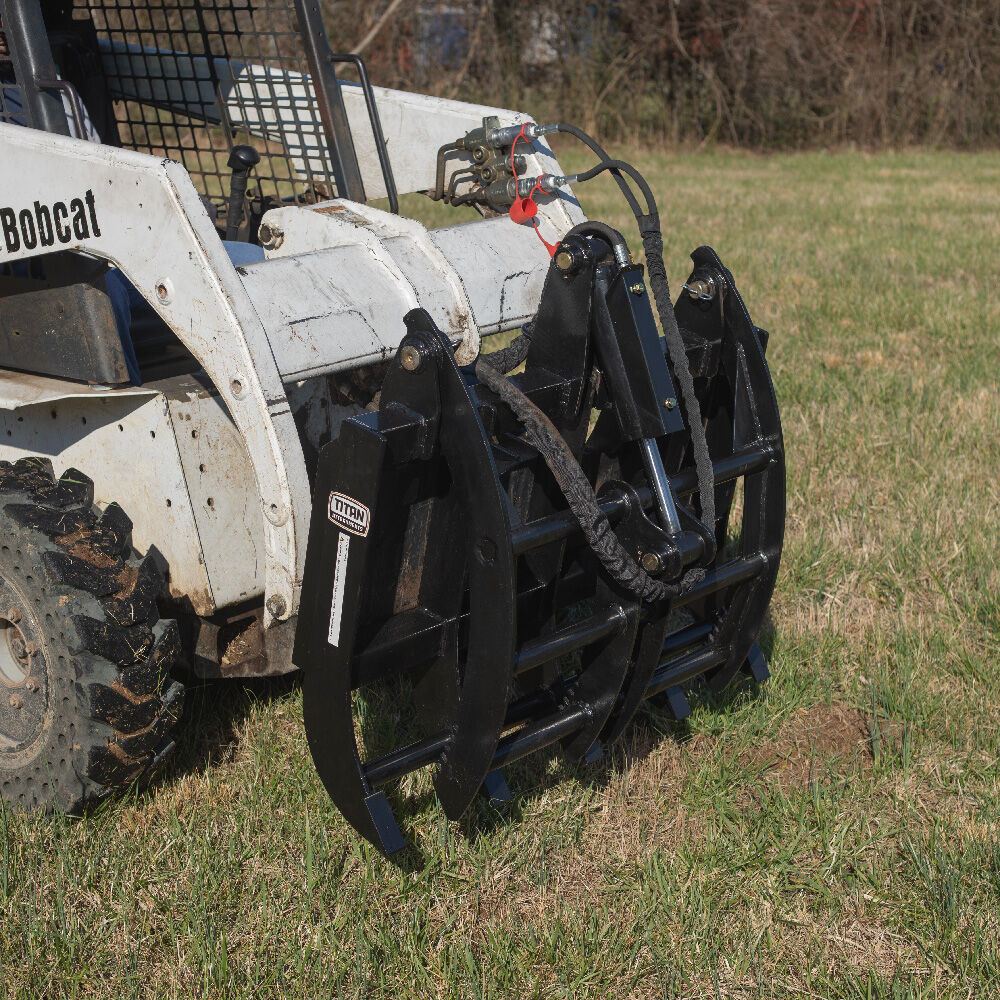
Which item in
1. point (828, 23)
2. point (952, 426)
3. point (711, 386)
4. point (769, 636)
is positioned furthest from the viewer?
point (828, 23)

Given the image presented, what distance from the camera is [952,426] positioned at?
4855mm

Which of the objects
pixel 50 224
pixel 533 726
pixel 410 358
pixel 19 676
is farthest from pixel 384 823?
pixel 50 224

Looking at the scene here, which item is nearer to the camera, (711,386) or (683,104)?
(711,386)

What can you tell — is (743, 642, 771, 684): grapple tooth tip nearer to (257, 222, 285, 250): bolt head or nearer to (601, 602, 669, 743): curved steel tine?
(601, 602, 669, 743): curved steel tine

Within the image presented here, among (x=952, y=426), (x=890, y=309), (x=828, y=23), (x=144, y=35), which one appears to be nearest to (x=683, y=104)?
(x=828, y=23)

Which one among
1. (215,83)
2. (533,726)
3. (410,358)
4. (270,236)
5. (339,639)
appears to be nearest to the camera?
(410,358)

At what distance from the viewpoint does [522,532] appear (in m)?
2.10

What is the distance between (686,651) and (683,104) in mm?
14249

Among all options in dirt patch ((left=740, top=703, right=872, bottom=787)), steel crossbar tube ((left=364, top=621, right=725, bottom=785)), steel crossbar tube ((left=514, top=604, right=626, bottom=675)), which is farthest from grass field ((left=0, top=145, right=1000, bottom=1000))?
steel crossbar tube ((left=514, top=604, right=626, bottom=675))

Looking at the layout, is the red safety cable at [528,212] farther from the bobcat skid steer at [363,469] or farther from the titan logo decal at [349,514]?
the titan logo decal at [349,514]

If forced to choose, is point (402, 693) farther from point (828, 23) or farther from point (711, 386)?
point (828, 23)

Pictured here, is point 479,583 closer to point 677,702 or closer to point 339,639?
A: point 339,639

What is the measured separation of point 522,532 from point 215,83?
1986mm

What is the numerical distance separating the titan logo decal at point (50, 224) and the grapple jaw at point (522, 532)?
720mm
